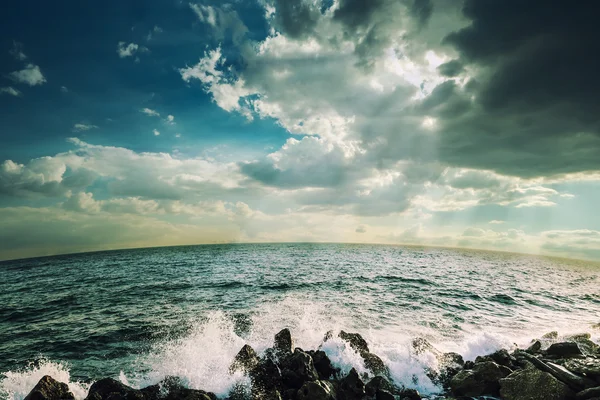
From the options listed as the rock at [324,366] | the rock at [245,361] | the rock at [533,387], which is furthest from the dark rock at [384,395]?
the rock at [245,361]

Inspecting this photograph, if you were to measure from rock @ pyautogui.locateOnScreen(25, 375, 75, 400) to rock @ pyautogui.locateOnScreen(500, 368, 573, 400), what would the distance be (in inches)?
634

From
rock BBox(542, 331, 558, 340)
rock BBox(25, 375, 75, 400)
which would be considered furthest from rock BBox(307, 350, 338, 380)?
rock BBox(542, 331, 558, 340)

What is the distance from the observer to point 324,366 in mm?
12961

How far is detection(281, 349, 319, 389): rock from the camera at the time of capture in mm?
11328

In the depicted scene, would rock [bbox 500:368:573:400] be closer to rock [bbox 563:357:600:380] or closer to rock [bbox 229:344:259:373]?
rock [bbox 563:357:600:380]

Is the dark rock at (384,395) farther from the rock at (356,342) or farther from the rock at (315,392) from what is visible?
the rock at (356,342)

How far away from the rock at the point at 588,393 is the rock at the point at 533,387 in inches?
13.4

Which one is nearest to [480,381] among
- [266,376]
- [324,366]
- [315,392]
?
[324,366]

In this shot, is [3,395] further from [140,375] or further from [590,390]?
[590,390]

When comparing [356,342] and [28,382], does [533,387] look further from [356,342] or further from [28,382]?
[28,382]

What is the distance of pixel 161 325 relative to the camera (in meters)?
20.2

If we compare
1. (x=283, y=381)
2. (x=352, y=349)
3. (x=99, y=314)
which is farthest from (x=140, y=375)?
(x=99, y=314)

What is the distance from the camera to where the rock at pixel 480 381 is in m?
11.4

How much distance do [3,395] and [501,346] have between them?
2471cm
